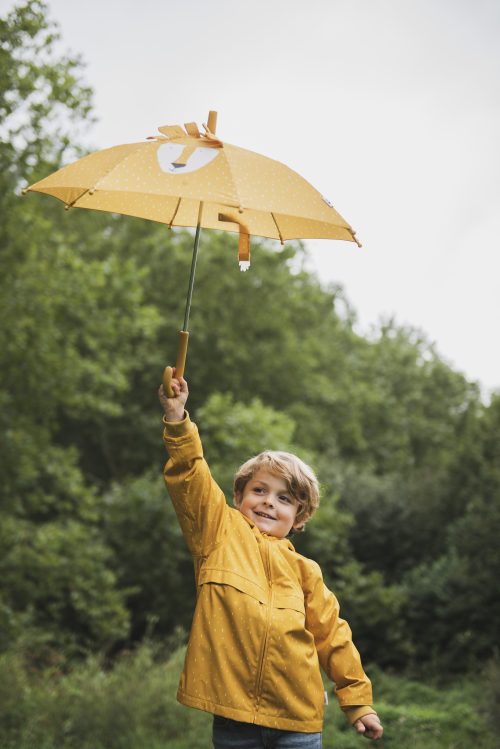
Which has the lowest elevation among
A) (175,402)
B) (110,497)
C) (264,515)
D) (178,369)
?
(110,497)

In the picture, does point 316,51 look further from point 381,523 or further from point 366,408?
point 366,408

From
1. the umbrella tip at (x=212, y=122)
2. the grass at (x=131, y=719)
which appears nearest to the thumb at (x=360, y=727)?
the umbrella tip at (x=212, y=122)

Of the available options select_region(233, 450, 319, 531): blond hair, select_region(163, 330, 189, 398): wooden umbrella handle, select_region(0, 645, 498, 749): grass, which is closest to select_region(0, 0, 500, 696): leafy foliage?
select_region(0, 645, 498, 749): grass

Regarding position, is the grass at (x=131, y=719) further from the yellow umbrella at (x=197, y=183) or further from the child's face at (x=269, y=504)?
the yellow umbrella at (x=197, y=183)

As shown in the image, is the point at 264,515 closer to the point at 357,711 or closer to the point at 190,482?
the point at 190,482

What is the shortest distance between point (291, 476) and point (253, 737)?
3.14 ft

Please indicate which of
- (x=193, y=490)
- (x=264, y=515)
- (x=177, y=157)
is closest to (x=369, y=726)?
(x=264, y=515)

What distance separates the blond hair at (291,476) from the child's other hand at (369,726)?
77cm

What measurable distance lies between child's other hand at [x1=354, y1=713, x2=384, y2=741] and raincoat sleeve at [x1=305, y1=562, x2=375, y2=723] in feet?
0.07

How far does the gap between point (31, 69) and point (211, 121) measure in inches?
300

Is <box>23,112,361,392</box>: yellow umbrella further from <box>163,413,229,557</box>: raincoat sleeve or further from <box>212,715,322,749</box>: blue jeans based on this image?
<box>212,715,322,749</box>: blue jeans

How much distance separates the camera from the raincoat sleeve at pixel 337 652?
294cm

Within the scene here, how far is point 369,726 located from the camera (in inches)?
113

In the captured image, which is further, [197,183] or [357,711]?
[357,711]
